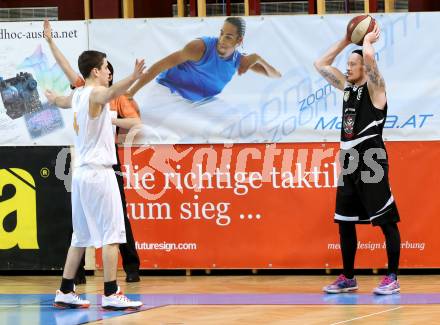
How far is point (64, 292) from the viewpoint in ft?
25.9

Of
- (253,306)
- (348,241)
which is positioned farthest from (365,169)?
(253,306)

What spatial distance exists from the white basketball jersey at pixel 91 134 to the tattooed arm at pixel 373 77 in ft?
7.39

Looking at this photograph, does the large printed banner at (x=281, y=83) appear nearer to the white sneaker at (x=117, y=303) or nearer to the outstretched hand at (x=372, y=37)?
the outstretched hand at (x=372, y=37)

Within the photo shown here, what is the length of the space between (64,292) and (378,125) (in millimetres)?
2994

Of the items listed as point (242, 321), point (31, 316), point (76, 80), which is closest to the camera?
point (242, 321)

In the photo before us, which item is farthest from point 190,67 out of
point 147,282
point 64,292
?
point 64,292

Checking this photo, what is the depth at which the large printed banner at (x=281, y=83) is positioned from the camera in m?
9.77

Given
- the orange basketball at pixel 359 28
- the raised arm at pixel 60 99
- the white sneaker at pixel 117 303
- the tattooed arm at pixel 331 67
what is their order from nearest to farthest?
the white sneaker at pixel 117 303
the raised arm at pixel 60 99
the orange basketball at pixel 359 28
the tattooed arm at pixel 331 67

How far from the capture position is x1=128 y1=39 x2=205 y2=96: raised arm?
9992mm

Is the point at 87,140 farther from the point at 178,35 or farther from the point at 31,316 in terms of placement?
the point at 178,35

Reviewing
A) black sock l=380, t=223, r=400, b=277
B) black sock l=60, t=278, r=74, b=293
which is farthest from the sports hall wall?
black sock l=60, t=278, r=74, b=293

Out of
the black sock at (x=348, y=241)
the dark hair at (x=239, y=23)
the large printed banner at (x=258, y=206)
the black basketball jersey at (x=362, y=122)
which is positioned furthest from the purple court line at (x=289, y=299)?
the dark hair at (x=239, y=23)

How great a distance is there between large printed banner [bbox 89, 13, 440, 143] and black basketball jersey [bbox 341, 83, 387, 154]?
50.0 inches

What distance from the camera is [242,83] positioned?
997cm
